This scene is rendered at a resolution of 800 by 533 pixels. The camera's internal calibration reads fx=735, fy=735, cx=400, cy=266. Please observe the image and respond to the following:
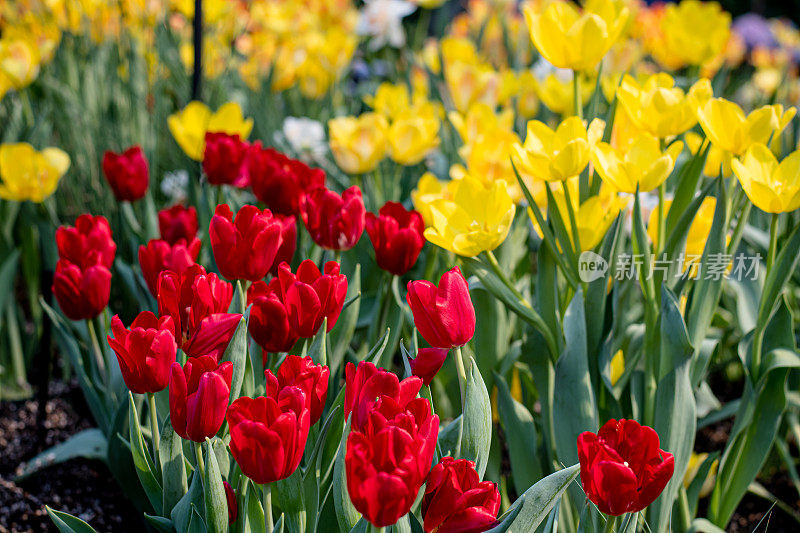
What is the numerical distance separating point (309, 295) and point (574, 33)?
0.62 m

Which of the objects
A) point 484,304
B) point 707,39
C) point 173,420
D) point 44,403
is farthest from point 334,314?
point 707,39

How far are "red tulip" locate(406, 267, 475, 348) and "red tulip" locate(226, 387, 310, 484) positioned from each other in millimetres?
199

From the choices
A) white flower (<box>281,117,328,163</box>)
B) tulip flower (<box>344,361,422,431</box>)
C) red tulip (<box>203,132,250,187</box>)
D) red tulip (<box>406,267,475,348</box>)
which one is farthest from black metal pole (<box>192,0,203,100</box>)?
tulip flower (<box>344,361,422,431</box>)

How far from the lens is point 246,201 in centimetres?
176

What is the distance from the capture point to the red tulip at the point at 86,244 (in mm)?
1083

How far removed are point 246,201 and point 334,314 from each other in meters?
0.93

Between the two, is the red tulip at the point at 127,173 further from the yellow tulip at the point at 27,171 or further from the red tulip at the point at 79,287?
the red tulip at the point at 79,287

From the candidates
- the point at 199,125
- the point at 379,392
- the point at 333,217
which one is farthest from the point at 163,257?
the point at 199,125

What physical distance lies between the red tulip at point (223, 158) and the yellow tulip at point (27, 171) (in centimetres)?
42

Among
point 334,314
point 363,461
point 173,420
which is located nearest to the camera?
point 363,461

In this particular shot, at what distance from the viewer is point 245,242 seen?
93 cm

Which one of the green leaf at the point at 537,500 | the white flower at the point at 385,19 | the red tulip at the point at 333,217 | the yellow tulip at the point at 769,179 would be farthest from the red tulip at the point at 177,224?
the white flower at the point at 385,19

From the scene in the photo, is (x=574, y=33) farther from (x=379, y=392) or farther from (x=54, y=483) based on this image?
(x=54, y=483)

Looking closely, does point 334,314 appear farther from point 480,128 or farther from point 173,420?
point 480,128
